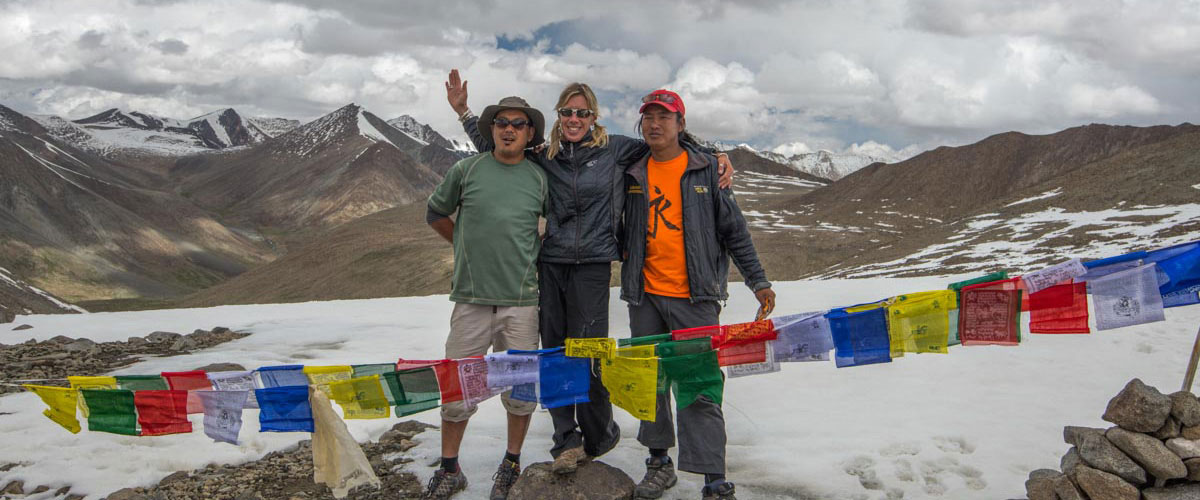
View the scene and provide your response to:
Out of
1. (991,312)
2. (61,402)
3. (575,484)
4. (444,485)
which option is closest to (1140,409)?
(991,312)

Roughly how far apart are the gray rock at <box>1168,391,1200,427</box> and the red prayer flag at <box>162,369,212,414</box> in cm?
567

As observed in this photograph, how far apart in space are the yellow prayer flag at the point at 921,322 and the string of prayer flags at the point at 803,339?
409 millimetres

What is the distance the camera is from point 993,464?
5234 mm

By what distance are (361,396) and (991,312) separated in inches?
157

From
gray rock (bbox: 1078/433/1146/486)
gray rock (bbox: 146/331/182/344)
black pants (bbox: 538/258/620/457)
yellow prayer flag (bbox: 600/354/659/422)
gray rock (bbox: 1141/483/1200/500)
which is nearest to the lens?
gray rock (bbox: 1141/483/1200/500)

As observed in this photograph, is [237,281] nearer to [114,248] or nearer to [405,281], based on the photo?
[405,281]

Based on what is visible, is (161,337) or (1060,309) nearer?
(1060,309)

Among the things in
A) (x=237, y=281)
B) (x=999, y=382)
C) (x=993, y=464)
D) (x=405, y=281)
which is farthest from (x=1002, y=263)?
(x=237, y=281)

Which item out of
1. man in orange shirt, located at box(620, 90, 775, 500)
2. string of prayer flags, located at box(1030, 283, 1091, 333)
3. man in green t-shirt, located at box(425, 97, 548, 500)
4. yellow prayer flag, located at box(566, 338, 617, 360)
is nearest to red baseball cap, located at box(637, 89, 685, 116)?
man in orange shirt, located at box(620, 90, 775, 500)

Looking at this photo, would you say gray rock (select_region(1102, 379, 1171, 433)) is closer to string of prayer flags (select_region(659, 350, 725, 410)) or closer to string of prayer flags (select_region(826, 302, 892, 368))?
string of prayer flags (select_region(826, 302, 892, 368))

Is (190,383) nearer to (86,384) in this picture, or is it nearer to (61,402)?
(86,384)

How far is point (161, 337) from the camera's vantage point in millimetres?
11453

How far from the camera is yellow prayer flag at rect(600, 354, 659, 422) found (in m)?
4.43

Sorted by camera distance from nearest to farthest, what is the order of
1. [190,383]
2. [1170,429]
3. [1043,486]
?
[1170,429] < [1043,486] < [190,383]
